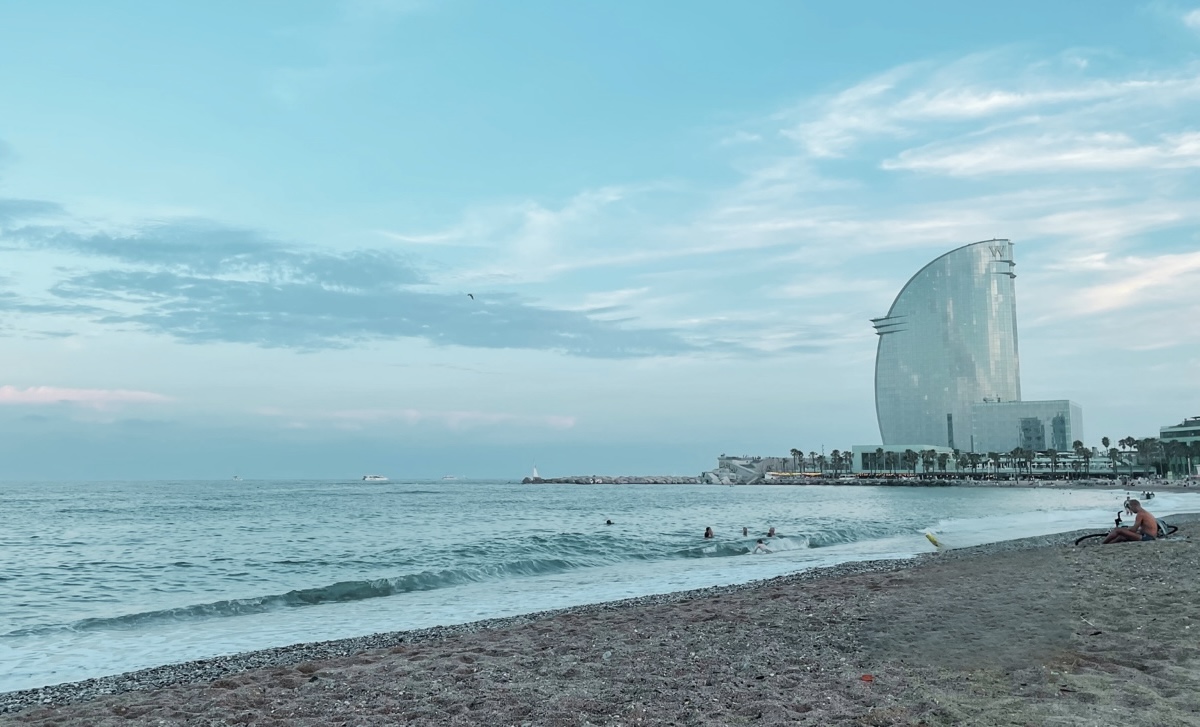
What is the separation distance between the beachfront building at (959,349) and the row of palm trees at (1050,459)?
7837mm

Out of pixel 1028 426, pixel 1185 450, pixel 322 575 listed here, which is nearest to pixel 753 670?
pixel 322 575

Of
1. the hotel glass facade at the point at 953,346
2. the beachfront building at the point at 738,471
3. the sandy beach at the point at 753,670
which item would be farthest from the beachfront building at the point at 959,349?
the sandy beach at the point at 753,670

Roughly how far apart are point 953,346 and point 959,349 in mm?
1386

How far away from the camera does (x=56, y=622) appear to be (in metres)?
13.5

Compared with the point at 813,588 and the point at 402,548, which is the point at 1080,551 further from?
the point at 402,548

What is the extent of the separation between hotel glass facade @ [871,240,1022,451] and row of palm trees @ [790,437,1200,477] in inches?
381

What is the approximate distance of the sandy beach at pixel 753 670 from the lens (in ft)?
19.2

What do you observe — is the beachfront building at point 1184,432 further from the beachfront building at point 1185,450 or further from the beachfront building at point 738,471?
the beachfront building at point 738,471

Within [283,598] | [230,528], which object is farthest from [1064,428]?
[283,598]

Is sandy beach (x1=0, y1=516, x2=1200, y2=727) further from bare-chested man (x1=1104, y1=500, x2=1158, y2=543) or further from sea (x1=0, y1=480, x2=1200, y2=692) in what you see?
bare-chested man (x1=1104, y1=500, x2=1158, y2=543)

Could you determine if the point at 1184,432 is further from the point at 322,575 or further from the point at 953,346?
the point at 322,575

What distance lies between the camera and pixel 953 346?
17525 cm

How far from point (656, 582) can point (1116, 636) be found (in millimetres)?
10439

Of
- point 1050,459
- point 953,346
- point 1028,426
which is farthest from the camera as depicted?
point 953,346
